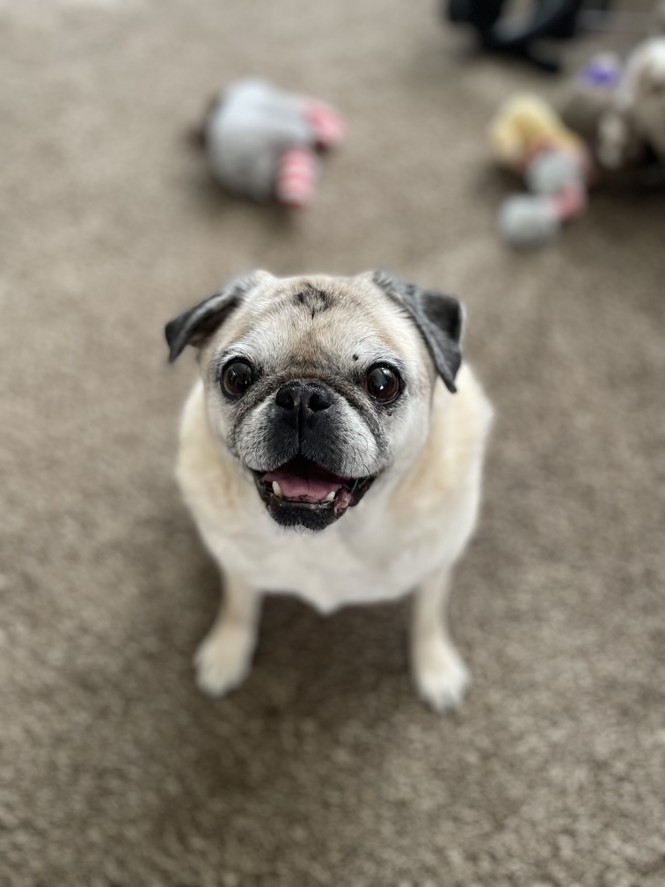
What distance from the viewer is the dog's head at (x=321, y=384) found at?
1.13 m

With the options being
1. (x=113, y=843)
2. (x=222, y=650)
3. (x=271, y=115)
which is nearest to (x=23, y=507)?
(x=222, y=650)

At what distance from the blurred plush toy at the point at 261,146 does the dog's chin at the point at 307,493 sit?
1385 millimetres

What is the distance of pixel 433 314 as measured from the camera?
130 cm

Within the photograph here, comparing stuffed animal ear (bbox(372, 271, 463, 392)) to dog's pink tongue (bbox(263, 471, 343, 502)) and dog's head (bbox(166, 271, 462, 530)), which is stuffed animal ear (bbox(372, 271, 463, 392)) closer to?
dog's head (bbox(166, 271, 462, 530))

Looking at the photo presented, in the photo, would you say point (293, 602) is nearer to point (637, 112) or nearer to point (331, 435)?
point (331, 435)

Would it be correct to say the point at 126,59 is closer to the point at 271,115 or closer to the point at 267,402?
the point at 271,115

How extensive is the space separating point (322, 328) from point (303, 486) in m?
0.25

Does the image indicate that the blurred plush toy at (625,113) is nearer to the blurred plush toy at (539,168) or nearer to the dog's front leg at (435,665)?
the blurred plush toy at (539,168)

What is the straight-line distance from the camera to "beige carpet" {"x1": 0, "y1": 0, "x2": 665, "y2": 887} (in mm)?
1527

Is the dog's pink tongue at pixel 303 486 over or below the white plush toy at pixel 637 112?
below

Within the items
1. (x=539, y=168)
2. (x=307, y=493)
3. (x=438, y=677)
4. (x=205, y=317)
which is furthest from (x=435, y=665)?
(x=539, y=168)

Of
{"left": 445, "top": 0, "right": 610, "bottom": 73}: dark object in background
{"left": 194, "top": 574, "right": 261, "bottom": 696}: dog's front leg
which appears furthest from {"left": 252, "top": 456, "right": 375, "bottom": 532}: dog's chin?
{"left": 445, "top": 0, "right": 610, "bottom": 73}: dark object in background

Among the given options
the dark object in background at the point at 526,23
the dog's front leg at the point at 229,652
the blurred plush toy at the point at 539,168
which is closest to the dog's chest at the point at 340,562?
the dog's front leg at the point at 229,652

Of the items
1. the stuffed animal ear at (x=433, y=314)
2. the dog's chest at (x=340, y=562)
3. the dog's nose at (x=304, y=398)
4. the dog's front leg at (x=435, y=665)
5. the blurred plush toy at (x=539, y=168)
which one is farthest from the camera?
the blurred plush toy at (x=539, y=168)
